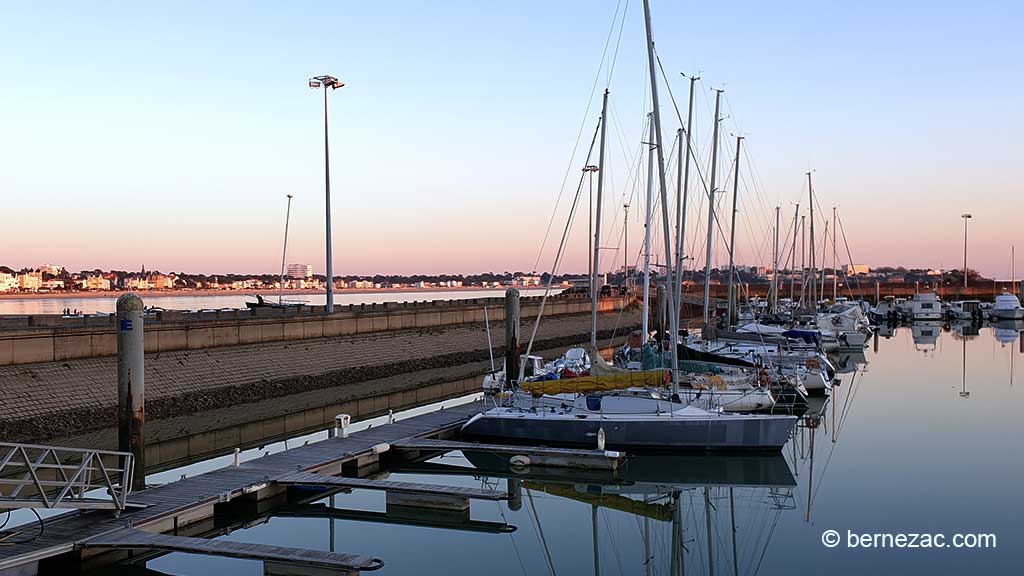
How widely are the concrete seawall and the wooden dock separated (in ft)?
43.6

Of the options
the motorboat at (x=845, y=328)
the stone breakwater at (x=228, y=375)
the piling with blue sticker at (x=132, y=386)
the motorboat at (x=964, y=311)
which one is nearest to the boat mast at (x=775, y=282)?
the motorboat at (x=845, y=328)

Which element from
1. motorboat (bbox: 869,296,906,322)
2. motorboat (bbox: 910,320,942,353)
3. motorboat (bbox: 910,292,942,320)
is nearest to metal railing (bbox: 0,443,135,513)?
motorboat (bbox: 910,320,942,353)

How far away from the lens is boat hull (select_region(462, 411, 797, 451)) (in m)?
24.0

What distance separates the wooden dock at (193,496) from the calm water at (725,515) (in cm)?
75

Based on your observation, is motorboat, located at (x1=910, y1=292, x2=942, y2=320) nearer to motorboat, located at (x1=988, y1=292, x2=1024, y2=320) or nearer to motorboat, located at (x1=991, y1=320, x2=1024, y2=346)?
motorboat, located at (x1=991, y1=320, x2=1024, y2=346)

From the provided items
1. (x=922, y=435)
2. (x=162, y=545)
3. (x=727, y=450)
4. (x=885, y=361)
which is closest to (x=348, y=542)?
(x=162, y=545)

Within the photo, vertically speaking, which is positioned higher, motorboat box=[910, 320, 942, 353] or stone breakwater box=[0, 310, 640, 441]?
stone breakwater box=[0, 310, 640, 441]

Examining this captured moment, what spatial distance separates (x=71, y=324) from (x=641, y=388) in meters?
22.0

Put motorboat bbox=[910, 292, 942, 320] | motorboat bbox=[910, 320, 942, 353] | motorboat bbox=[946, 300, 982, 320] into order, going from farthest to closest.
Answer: motorboat bbox=[946, 300, 982, 320] → motorboat bbox=[910, 292, 942, 320] → motorboat bbox=[910, 320, 942, 353]

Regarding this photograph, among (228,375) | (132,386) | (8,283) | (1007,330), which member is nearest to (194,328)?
(228,375)

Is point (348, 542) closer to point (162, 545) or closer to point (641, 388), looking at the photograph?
point (162, 545)

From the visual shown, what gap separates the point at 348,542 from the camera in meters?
17.3

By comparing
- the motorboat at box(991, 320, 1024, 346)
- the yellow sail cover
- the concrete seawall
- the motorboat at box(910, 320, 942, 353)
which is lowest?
the motorboat at box(910, 320, 942, 353)

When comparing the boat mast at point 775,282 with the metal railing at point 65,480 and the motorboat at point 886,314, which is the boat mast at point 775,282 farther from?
the metal railing at point 65,480
